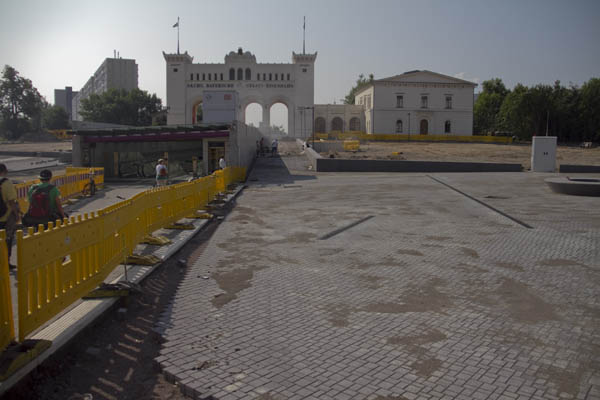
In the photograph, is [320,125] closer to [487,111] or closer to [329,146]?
[329,146]

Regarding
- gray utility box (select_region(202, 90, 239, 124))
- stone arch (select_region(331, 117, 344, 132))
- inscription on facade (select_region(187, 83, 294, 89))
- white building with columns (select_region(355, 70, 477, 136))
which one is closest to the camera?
gray utility box (select_region(202, 90, 239, 124))

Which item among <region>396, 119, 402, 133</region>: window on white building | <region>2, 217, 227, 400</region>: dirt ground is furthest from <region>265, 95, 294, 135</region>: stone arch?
<region>2, 217, 227, 400</region>: dirt ground

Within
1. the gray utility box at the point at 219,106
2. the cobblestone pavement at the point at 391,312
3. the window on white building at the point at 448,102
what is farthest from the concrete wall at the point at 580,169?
the window on white building at the point at 448,102

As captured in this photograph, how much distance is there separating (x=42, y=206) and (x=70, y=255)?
9.65ft

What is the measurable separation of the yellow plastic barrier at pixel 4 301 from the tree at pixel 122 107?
94438 mm

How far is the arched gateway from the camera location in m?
79.2

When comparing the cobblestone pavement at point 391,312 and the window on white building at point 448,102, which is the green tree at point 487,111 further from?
the cobblestone pavement at point 391,312

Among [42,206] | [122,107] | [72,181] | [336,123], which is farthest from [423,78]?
[42,206]

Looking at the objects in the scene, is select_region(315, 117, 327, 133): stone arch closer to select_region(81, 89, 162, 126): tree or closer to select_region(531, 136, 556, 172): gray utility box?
select_region(81, 89, 162, 126): tree

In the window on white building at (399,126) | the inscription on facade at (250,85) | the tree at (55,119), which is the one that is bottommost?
the window on white building at (399,126)

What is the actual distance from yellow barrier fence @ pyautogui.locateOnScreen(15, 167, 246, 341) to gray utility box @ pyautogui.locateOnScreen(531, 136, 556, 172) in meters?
29.8

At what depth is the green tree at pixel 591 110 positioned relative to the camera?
7119 centimetres

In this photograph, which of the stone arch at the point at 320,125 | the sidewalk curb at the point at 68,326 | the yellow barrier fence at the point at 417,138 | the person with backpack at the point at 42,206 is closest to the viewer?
the sidewalk curb at the point at 68,326

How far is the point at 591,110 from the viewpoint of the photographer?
2825 inches
